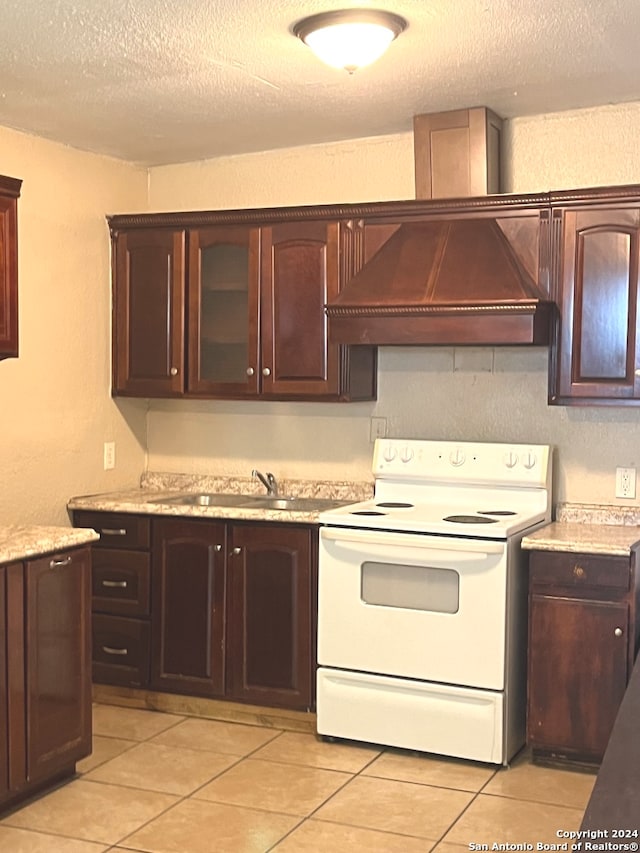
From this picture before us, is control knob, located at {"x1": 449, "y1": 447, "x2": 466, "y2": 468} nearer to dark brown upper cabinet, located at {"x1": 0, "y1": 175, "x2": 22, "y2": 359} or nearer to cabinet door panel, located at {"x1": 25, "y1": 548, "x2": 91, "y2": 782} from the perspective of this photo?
cabinet door panel, located at {"x1": 25, "y1": 548, "x2": 91, "y2": 782}

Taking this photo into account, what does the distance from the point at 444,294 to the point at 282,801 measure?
1943mm

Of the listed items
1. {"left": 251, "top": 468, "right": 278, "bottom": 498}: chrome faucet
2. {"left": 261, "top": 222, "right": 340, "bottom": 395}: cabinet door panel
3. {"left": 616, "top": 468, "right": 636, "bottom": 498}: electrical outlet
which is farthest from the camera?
{"left": 251, "top": 468, "right": 278, "bottom": 498}: chrome faucet

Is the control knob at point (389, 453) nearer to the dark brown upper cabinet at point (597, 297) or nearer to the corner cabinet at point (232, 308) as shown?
the corner cabinet at point (232, 308)

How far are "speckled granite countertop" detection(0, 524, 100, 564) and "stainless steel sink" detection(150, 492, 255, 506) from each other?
114 centimetres

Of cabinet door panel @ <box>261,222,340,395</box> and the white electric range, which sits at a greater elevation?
cabinet door panel @ <box>261,222,340,395</box>

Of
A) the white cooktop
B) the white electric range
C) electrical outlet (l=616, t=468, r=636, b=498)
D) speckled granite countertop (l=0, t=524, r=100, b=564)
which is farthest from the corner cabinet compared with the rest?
speckled granite countertop (l=0, t=524, r=100, b=564)

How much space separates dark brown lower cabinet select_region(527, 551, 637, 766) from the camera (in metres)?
3.73

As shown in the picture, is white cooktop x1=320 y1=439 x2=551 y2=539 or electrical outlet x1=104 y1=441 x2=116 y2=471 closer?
white cooktop x1=320 y1=439 x2=551 y2=539

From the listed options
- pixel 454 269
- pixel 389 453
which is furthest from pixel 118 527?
pixel 454 269

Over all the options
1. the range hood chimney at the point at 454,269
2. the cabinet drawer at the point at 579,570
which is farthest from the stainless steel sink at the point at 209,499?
the cabinet drawer at the point at 579,570

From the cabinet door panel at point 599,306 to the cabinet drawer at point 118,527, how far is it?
6.08 feet

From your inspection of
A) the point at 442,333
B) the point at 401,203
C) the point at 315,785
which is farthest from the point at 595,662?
the point at 401,203

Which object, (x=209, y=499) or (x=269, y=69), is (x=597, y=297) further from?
(x=209, y=499)

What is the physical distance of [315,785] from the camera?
3.71 m
